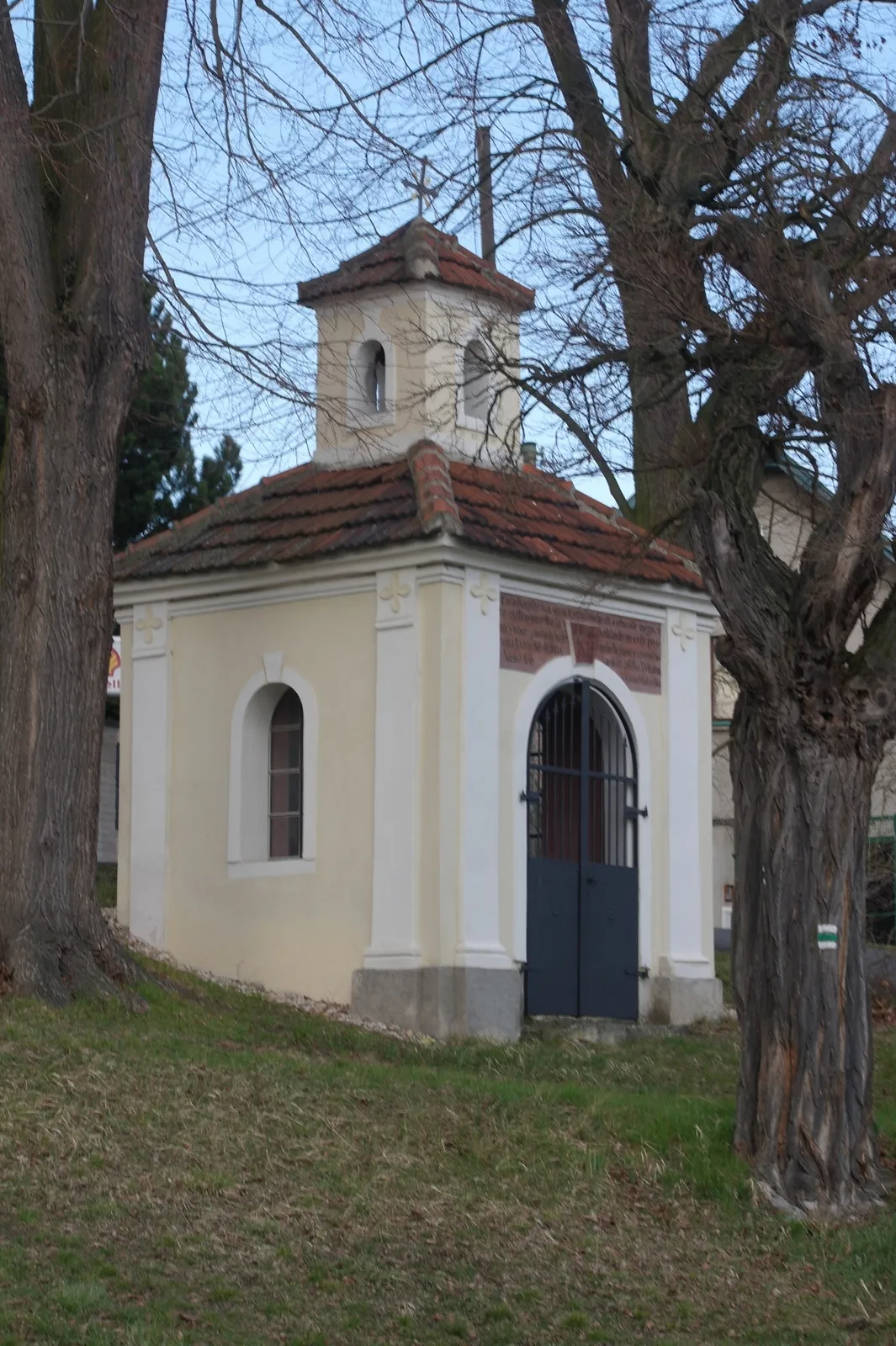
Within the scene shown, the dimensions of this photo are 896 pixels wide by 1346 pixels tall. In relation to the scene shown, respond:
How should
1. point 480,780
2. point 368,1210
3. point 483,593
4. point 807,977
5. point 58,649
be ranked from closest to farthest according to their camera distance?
point 368,1210
point 807,977
point 58,649
point 480,780
point 483,593

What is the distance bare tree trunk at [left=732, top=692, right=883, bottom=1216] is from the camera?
947cm

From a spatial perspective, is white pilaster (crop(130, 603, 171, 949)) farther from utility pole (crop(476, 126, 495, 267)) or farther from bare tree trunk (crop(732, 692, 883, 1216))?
bare tree trunk (crop(732, 692, 883, 1216))

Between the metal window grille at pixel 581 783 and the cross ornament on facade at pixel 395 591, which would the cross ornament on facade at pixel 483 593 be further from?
the metal window grille at pixel 581 783

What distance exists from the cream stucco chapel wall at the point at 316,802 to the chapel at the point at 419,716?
0.07ft

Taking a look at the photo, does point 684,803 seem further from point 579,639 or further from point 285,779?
point 285,779

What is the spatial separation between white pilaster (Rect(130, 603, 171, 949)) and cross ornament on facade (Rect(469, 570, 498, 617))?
124 inches

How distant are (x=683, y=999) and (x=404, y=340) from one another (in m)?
6.16

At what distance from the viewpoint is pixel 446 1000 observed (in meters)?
13.8

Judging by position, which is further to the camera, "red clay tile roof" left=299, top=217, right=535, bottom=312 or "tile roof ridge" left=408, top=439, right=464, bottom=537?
"red clay tile roof" left=299, top=217, right=535, bottom=312

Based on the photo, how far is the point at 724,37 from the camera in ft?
39.0

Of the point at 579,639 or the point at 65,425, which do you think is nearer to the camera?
the point at 65,425

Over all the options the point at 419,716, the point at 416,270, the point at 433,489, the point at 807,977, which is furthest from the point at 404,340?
the point at 807,977

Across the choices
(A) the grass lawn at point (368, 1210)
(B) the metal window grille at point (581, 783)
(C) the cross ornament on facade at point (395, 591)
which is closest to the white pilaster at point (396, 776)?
(C) the cross ornament on facade at point (395, 591)

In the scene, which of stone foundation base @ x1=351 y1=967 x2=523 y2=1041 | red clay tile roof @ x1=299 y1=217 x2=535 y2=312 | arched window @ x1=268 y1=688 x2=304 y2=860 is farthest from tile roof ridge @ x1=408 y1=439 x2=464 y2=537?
stone foundation base @ x1=351 y1=967 x2=523 y2=1041
